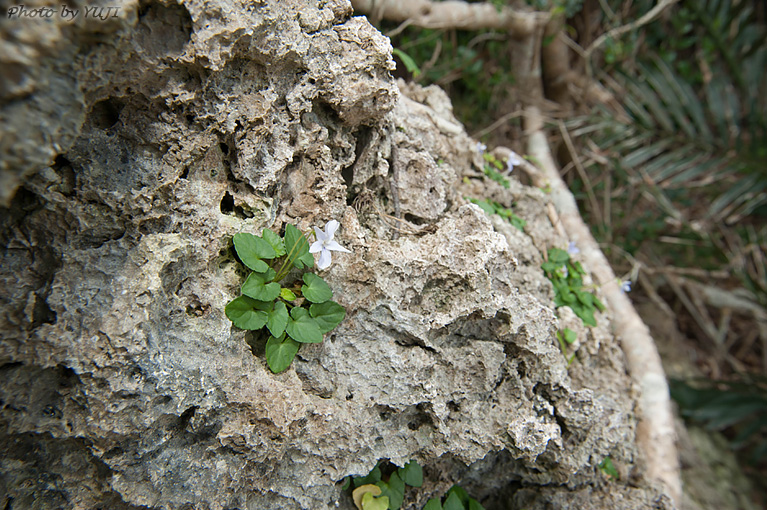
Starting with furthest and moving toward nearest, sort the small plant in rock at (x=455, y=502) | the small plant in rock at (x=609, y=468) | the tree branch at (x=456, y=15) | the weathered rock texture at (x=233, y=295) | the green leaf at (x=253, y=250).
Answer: the tree branch at (x=456, y=15) < the small plant in rock at (x=609, y=468) < the small plant in rock at (x=455, y=502) < the green leaf at (x=253, y=250) < the weathered rock texture at (x=233, y=295)

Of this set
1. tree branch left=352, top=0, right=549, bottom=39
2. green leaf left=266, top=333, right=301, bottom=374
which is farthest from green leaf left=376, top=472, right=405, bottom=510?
tree branch left=352, top=0, right=549, bottom=39

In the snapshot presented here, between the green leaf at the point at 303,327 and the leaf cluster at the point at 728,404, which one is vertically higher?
the leaf cluster at the point at 728,404

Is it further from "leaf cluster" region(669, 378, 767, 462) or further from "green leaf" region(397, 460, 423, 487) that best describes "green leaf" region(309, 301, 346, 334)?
"leaf cluster" region(669, 378, 767, 462)

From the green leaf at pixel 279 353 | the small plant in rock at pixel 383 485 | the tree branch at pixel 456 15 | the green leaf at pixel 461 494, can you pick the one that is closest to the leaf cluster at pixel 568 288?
the green leaf at pixel 461 494

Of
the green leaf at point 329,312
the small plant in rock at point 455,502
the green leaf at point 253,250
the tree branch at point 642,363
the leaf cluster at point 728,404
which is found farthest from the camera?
the leaf cluster at point 728,404

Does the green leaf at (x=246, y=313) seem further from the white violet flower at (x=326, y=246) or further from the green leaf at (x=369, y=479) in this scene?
the green leaf at (x=369, y=479)

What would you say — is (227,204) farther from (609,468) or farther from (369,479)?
(609,468)
